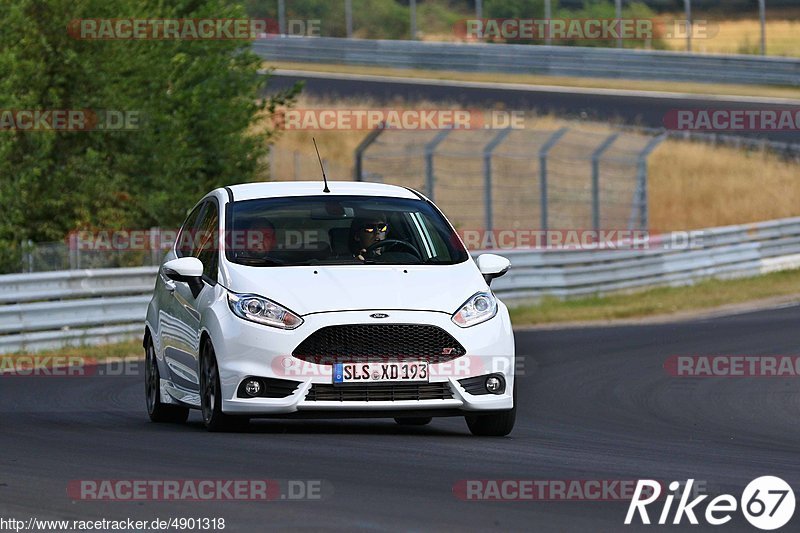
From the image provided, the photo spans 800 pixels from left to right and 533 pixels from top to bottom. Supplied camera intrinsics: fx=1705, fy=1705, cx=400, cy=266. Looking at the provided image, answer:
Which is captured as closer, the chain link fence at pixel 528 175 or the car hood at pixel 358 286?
Answer: the car hood at pixel 358 286

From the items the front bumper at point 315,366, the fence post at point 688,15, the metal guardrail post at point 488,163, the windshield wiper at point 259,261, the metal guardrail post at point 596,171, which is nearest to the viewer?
the front bumper at point 315,366

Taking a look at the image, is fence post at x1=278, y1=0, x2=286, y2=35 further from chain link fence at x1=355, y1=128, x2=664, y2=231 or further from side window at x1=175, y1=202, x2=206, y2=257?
side window at x1=175, y1=202, x2=206, y2=257

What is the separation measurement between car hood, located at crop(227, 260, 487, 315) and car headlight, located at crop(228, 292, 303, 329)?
0.12 ft

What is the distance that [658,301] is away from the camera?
84.5 feet

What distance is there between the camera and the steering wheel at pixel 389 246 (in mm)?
10805

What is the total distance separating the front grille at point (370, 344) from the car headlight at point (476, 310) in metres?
0.17

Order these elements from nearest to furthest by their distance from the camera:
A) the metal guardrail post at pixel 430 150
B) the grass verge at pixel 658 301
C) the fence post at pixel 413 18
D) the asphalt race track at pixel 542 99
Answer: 1. the grass verge at pixel 658 301
2. the metal guardrail post at pixel 430 150
3. the asphalt race track at pixel 542 99
4. the fence post at pixel 413 18

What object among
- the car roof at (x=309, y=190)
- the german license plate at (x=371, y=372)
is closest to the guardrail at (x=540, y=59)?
the car roof at (x=309, y=190)

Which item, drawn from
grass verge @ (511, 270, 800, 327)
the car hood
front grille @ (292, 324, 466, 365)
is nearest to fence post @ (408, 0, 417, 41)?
grass verge @ (511, 270, 800, 327)

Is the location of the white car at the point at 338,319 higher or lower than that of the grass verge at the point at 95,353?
higher

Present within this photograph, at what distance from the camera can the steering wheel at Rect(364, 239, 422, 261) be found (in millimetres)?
10805

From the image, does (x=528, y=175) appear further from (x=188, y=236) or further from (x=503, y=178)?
(x=188, y=236)

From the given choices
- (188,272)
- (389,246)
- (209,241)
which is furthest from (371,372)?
(209,241)

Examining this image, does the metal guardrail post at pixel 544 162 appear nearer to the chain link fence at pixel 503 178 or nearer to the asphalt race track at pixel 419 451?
the chain link fence at pixel 503 178
